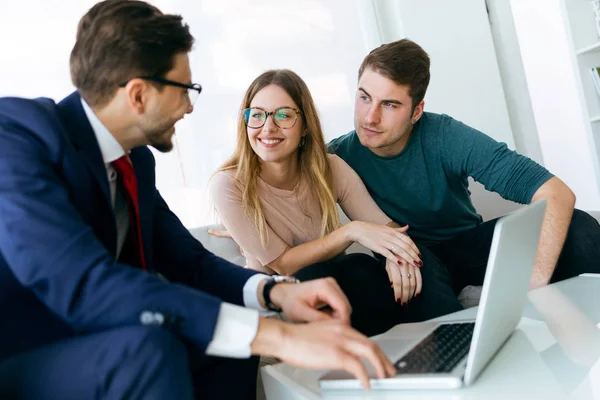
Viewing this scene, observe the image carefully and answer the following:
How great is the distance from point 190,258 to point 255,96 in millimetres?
833

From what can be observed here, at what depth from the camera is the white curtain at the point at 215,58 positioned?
2742 millimetres

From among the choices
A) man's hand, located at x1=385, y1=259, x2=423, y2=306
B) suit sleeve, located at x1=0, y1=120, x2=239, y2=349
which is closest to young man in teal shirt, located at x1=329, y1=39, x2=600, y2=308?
man's hand, located at x1=385, y1=259, x2=423, y2=306

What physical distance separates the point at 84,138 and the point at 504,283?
0.85 metres

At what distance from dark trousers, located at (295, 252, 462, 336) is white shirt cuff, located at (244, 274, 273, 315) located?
377 millimetres

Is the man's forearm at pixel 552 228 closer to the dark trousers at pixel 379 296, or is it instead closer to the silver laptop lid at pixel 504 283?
the dark trousers at pixel 379 296

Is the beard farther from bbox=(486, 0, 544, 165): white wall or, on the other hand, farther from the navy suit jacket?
bbox=(486, 0, 544, 165): white wall

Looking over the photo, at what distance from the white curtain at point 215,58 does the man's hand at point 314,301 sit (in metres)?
1.59

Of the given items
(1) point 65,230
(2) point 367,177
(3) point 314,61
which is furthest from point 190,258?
(3) point 314,61

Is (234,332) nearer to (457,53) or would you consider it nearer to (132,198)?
(132,198)

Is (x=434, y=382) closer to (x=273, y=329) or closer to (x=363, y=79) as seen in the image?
(x=273, y=329)

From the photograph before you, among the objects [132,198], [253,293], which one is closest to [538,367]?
[253,293]

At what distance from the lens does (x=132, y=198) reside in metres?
1.34

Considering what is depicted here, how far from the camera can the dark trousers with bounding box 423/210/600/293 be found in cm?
194

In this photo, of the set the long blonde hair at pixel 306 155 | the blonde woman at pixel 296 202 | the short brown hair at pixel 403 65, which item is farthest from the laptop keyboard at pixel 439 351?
the short brown hair at pixel 403 65
